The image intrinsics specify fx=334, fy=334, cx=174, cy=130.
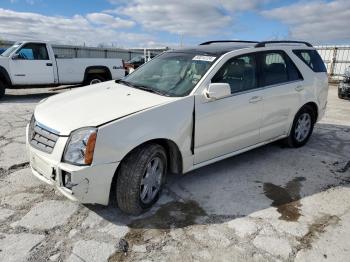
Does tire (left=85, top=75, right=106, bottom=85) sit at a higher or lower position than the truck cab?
lower

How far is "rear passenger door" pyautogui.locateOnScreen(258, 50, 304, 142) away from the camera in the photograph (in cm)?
473

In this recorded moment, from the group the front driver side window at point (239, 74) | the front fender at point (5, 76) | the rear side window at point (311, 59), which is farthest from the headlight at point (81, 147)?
the front fender at point (5, 76)

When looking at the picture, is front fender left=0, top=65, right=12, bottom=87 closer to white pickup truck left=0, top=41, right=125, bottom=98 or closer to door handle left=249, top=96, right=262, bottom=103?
white pickup truck left=0, top=41, right=125, bottom=98

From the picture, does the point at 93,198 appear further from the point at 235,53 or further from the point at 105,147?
the point at 235,53

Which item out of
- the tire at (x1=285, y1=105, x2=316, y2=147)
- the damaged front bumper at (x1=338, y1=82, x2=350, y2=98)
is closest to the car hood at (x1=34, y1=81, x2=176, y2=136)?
the tire at (x1=285, y1=105, x2=316, y2=147)

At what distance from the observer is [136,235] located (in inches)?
124

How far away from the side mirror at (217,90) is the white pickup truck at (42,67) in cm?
810

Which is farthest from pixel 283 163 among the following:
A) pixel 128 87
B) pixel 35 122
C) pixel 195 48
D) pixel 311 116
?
pixel 35 122

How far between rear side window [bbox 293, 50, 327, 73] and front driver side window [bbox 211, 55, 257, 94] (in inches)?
52.2

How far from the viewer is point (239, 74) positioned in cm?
440

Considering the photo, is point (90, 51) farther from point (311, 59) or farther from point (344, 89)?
point (311, 59)

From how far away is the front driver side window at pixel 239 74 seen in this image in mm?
4132

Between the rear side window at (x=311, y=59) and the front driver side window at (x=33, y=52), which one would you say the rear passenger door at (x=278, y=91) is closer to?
the rear side window at (x=311, y=59)

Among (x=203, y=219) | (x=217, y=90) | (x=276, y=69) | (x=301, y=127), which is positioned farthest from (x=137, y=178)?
(x=301, y=127)
